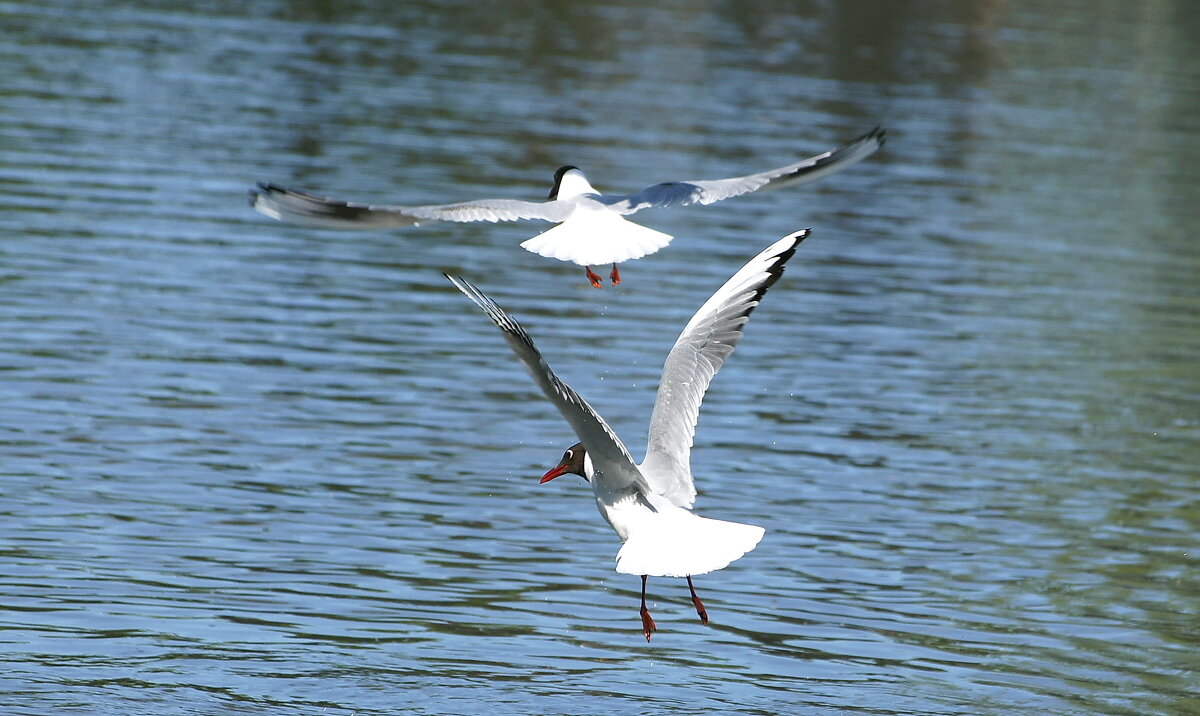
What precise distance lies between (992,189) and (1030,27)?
27.0 metres

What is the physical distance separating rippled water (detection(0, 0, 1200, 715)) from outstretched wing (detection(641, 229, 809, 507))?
1.23 meters

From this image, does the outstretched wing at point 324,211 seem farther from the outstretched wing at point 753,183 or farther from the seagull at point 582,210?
the outstretched wing at point 753,183

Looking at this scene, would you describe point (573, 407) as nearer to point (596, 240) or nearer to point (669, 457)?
point (596, 240)

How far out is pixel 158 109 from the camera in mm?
29047

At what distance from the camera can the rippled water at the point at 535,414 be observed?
11.0m

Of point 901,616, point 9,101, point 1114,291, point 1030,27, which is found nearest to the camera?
point 901,616

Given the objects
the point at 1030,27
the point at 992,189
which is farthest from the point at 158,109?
the point at 1030,27

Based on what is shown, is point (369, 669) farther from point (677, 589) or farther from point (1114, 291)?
point (1114, 291)

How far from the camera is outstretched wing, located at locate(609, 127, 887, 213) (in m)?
10.1

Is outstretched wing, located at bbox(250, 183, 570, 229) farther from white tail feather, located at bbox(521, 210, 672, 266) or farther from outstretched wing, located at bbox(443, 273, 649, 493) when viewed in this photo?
white tail feather, located at bbox(521, 210, 672, 266)

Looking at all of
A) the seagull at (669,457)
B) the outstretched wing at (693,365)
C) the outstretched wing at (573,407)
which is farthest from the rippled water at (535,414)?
the outstretched wing at (573,407)

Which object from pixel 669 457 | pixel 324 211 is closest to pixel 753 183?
pixel 669 457

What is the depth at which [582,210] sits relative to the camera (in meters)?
10.4

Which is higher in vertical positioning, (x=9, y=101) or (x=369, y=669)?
(x=9, y=101)
